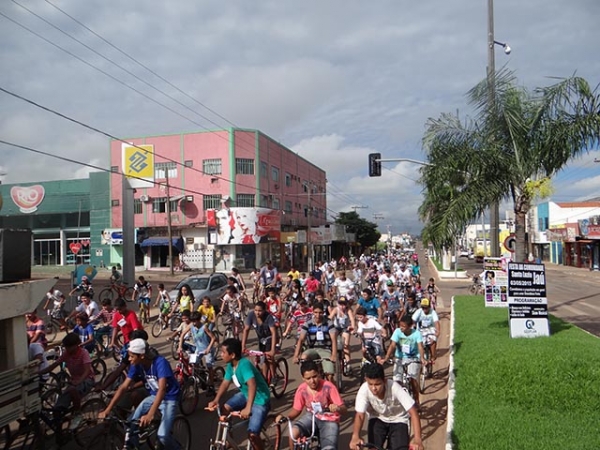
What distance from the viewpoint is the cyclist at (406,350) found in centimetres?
768

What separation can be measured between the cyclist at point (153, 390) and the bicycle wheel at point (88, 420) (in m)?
0.85

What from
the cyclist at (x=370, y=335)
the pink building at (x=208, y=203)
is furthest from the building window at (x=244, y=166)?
the cyclist at (x=370, y=335)

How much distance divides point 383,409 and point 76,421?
155 inches

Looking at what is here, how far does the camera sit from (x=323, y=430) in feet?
16.4

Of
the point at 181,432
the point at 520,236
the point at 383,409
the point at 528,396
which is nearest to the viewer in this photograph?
the point at 383,409

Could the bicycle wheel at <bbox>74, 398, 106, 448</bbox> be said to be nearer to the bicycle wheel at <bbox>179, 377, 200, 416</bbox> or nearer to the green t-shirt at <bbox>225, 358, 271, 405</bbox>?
the bicycle wheel at <bbox>179, 377, 200, 416</bbox>

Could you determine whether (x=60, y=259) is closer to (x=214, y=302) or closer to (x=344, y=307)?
(x=214, y=302)

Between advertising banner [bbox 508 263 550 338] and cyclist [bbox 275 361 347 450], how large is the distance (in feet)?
20.2

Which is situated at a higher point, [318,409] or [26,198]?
[26,198]

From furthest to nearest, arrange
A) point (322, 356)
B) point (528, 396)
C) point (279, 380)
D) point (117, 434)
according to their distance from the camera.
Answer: point (279, 380), point (322, 356), point (528, 396), point (117, 434)

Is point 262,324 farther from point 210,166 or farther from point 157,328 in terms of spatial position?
point 210,166

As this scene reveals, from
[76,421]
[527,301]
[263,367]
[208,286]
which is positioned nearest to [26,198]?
[208,286]

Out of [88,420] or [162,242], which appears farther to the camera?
[162,242]

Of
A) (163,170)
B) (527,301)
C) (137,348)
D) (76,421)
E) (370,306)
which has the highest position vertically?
(163,170)
